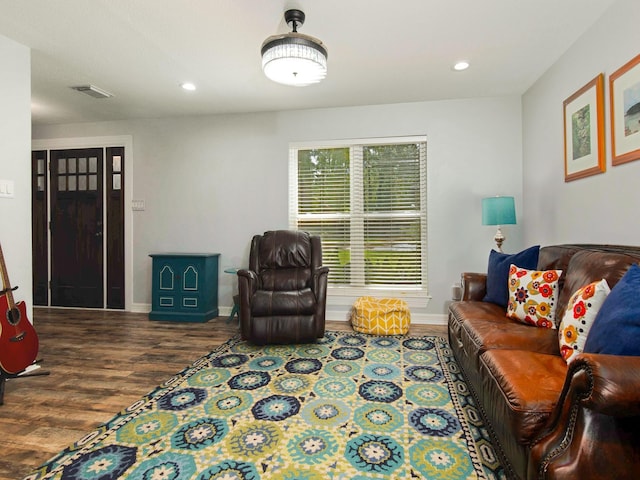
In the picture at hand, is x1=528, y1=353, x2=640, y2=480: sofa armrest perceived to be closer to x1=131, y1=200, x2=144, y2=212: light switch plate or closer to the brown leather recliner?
the brown leather recliner

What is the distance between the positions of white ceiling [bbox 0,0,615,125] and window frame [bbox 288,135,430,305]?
44 centimetres

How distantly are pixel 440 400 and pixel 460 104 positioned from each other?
3.19 m

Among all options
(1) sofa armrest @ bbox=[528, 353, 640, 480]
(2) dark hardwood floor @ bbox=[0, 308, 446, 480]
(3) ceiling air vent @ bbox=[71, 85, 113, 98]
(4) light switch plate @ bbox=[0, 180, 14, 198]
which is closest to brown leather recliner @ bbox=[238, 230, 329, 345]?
(2) dark hardwood floor @ bbox=[0, 308, 446, 480]

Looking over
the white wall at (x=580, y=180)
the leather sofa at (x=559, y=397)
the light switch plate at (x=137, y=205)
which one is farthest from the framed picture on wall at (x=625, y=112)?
the light switch plate at (x=137, y=205)

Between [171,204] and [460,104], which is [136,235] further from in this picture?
[460,104]

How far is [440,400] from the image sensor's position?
2166mm

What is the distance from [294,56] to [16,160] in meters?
2.28

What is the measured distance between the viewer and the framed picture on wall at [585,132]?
7.89 feet

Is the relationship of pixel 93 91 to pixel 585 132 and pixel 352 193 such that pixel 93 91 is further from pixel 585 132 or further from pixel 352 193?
pixel 585 132

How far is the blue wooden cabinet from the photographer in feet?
13.5

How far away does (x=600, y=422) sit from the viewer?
3.37 feet

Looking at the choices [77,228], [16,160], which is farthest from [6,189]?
[77,228]

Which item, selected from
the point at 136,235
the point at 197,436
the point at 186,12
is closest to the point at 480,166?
the point at 186,12

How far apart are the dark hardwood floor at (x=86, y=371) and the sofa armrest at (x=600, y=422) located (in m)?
2.13
